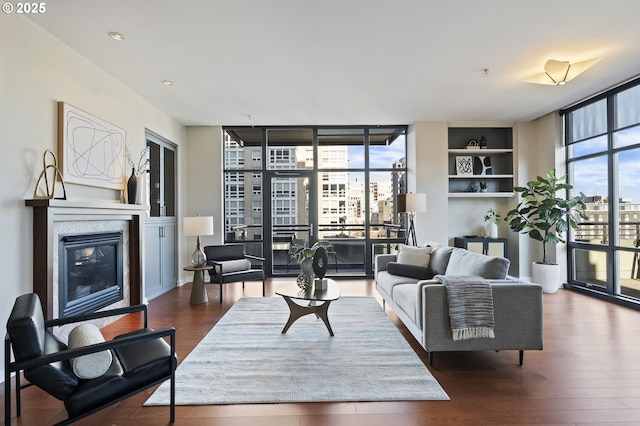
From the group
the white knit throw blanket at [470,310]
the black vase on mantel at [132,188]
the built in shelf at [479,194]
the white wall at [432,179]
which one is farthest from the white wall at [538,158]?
the black vase on mantel at [132,188]

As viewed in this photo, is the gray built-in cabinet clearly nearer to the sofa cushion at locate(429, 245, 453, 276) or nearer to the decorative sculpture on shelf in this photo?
the decorative sculpture on shelf

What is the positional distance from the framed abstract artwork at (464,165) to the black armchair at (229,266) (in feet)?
12.8

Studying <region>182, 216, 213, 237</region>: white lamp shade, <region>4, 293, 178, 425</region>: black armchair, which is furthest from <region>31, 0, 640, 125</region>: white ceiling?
<region>4, 293, 178, 425</region>: black armchair

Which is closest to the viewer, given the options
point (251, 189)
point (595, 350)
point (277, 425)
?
point (277, 425)

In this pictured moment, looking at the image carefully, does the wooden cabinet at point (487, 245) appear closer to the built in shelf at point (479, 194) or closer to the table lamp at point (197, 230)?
the built in shelf at point (479, 194)

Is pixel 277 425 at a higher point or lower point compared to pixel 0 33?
lower

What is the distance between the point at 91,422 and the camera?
2035 millimetres

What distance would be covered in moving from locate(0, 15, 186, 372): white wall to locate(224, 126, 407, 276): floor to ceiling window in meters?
3.06

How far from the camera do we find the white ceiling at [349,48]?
8.96 ft

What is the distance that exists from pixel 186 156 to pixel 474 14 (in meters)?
5.07

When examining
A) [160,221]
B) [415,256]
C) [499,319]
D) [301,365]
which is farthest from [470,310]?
[160,221]

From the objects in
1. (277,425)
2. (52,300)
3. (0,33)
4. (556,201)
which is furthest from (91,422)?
(556,201)

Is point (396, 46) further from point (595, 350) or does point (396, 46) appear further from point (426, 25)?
point (595, 350)

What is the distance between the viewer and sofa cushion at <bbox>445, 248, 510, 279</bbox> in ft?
9.77
